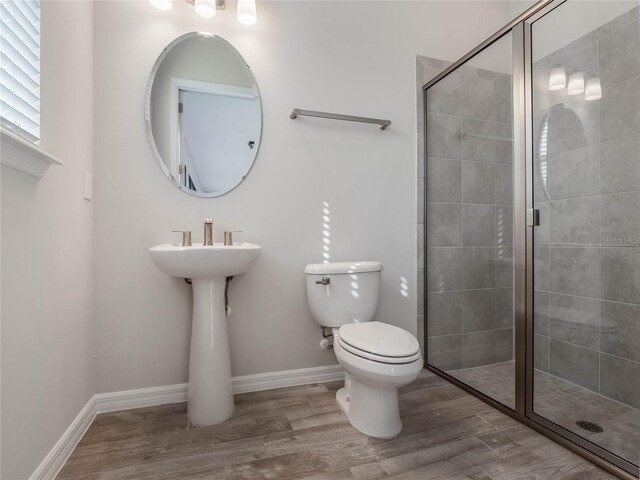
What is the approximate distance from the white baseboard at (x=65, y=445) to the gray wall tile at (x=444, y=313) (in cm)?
188

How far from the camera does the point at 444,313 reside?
2041 millimetres

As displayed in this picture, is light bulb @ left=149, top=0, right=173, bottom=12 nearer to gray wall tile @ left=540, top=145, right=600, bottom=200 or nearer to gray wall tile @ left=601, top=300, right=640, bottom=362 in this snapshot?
gray wall tile @ left=540, top=145, right=600, bottom=200

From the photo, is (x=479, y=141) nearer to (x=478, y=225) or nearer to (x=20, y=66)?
(x=478, y=225)

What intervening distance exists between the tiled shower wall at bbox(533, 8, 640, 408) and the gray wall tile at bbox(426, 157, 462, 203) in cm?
50

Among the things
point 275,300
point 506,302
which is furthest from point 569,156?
point 275,300

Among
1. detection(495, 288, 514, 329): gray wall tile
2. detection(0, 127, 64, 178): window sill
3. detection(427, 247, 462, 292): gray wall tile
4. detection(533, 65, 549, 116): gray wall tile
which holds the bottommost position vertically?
detection(495, 288, 514, 329): gray wall tile

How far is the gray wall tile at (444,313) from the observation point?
197cm

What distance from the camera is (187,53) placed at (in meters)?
1.70

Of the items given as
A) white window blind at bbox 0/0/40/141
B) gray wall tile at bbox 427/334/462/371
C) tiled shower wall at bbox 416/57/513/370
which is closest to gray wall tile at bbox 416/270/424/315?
tiled shower wall at bbox 416/57/513/370

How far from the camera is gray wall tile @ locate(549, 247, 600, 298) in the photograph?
1438mm

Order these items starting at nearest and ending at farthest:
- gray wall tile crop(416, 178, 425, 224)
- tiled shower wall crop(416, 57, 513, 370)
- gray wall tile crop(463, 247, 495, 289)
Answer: tiled shower wall crop(416, 57, 513, 370)
gray wall tile crop(463, 247, 495, 289)
gray wall tile crop(416, 178, 425, 224)

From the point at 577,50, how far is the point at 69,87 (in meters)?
2.20

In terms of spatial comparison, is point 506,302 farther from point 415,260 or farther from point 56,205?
point 56,205

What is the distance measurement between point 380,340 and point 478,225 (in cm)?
93
